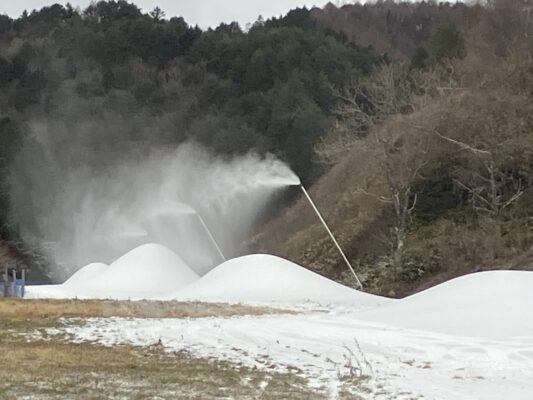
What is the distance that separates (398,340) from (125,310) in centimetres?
1043

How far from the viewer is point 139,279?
35906 mm

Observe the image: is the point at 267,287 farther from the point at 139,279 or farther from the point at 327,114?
the point at 327,114

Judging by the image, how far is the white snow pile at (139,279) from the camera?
34719mm

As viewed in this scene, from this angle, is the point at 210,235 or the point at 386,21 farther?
the point at 386,21

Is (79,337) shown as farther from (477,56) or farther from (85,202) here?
(85,202)

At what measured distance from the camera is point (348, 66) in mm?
88250

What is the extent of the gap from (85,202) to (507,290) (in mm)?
69076

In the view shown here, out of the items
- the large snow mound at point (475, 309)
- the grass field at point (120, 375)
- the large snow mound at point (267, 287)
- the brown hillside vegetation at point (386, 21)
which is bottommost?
the grass field at point (120, 375)

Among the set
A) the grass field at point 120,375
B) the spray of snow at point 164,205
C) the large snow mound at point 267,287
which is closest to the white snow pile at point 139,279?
the large snow mound at point 267,287

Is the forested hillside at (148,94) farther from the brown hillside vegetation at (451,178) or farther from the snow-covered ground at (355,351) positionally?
the snow-covered ground at (355,351)

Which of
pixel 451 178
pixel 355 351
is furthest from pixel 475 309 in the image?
pixel 451 178

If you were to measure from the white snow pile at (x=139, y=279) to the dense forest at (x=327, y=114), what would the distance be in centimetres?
899

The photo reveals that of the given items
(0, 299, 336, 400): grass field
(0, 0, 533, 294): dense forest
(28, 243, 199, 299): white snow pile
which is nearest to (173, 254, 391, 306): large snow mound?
(28, 243, 199, 299): white snow pile

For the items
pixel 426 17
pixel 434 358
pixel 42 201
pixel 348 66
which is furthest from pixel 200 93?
pixel 434 358
